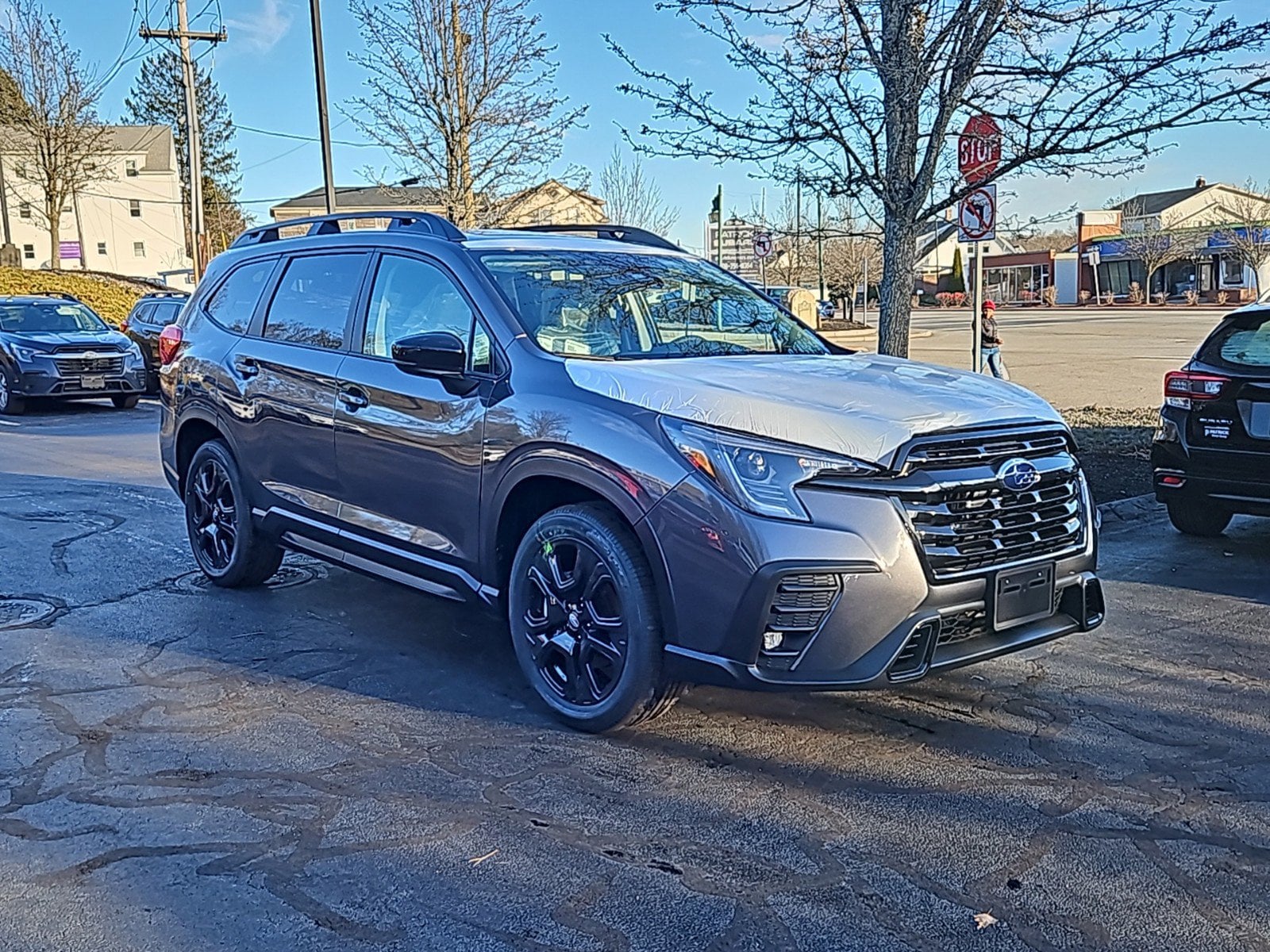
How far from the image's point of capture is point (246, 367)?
230 inches

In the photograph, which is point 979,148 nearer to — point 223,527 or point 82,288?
point 223,527

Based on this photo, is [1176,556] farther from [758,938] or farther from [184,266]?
[184,266]

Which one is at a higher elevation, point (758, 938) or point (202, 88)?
point (202, 88)

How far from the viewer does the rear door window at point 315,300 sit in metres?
5.29

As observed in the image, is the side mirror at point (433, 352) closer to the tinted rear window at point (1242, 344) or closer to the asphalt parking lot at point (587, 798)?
the asphalt parking lot at point (587, 798)

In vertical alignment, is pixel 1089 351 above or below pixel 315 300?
below

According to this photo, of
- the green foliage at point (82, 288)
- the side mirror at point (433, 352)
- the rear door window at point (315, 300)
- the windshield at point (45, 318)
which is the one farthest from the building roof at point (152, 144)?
the side mirror at point (433, 352)

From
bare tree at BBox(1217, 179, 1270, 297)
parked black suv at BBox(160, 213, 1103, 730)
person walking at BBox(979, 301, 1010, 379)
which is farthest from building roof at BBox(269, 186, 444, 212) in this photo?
bare tree at BBox(1217, 179, 1270, 297)

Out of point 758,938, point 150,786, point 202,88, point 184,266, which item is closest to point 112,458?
point 150,786

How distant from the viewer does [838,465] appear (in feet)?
12.1

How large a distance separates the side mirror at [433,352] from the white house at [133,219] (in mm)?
62176

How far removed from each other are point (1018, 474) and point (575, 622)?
166cm

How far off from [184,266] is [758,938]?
66434 millimetres

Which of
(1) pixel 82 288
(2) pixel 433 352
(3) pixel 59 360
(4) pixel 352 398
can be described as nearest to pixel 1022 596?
(2) pixel 433 352
